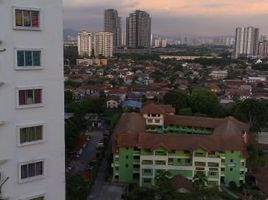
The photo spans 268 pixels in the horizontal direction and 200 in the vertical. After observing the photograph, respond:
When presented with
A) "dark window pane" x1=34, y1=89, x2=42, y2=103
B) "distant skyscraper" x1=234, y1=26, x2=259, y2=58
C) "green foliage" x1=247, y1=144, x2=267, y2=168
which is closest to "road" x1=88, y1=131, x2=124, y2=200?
"green foliage" x1=247, y1=144, x2=267, y2=168

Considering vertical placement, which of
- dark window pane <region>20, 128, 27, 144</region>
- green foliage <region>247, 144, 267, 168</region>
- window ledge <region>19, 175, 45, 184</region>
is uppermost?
dark window pane <region>20, 128, 27, 144</region>

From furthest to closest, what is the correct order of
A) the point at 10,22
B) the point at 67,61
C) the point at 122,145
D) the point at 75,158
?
the point at 67,61, the point at 75,158, the point at 122,145, the point at 10,22

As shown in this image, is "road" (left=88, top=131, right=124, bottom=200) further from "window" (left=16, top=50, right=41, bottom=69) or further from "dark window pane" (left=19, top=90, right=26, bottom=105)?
"window" (left=16, top=50, right=41, bottom=69)

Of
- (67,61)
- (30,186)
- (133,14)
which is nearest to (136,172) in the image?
(30,186)

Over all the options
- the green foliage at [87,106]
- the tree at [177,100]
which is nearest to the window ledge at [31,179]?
the green foliage at [87,106]

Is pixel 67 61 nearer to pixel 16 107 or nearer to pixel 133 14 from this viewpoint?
pixel 133 14

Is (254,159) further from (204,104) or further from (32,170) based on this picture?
(32,170)

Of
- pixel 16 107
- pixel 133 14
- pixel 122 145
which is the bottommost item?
pixel 122 145
